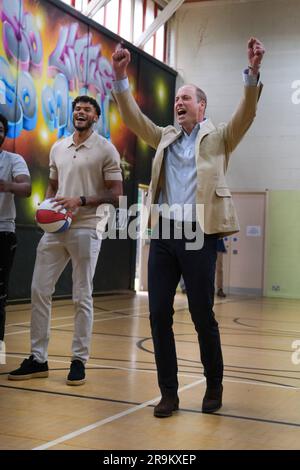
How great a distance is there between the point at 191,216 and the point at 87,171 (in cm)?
107

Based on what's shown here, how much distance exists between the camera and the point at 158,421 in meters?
3.45

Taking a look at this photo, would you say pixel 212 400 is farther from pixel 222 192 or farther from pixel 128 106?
pixel 128 106

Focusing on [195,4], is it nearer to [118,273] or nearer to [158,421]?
[118,273]

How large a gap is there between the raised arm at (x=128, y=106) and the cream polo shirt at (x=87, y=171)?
598 millimetres

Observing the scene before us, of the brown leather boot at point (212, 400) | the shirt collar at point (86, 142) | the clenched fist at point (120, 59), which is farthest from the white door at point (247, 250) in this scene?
the clenched fist at point (120, 59)

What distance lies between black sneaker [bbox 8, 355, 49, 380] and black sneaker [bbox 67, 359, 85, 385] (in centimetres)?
22

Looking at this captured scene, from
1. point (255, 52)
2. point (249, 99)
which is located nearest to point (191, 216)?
point (249, 99)

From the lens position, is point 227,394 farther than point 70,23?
No

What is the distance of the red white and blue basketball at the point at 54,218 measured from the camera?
427cm

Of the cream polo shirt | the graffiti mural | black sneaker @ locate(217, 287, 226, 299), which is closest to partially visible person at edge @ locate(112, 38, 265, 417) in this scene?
the cream polo shirt

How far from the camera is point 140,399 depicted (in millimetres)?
3977

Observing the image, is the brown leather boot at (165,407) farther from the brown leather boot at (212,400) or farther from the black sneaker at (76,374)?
the black sneaker at (76,374)

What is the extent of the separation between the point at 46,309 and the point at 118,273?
9.17 meters
